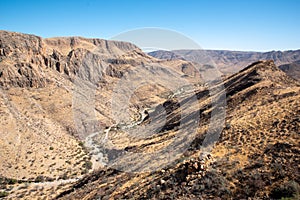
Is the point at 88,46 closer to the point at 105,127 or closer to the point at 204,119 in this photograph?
the point at 105,127

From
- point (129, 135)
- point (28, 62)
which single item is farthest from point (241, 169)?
point (28, 62)

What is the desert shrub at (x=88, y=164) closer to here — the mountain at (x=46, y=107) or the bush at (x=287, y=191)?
the mountain at (x=46, y=107)

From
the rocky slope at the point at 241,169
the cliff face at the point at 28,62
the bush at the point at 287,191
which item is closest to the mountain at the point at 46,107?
the cliff face at the point at 28,62

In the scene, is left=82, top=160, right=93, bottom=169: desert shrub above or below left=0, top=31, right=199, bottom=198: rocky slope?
below

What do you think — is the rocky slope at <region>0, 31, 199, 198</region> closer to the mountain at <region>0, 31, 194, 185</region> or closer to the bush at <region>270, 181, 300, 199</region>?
the mountain at <region>0, 31, 194, 185</region>

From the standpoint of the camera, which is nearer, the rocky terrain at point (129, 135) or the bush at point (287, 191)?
the bush at point (287, 191)

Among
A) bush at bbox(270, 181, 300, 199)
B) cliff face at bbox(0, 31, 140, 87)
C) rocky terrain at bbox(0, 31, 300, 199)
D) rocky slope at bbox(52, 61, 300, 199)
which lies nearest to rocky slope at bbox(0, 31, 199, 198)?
cliff face at bbox(0, 31, 140, 87)

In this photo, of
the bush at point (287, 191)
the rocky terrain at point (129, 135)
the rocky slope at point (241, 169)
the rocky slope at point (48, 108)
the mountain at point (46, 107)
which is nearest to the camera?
the bush at point (287, 191)

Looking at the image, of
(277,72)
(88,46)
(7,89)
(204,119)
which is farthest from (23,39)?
(88,46)

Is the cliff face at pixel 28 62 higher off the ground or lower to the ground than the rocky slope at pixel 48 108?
higher
